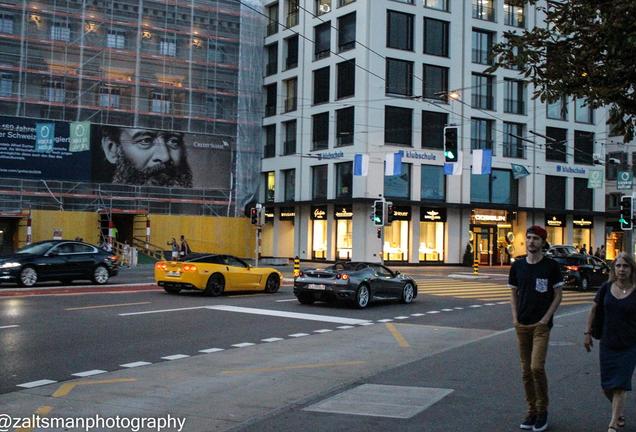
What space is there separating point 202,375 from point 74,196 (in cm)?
3543

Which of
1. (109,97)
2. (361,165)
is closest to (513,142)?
(361,165)

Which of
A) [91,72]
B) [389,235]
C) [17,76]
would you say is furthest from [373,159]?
[17,76]

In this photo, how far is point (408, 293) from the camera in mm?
19797

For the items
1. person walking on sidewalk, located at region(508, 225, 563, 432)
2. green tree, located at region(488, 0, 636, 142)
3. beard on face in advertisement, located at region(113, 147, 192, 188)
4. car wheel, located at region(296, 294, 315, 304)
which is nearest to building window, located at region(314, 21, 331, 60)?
beard on face in advertisement, located at region(113, 147, 192, 188)

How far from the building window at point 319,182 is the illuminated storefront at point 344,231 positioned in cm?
191

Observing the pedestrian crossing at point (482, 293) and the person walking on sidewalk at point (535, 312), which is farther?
the pedestrian crossing at point (482, 293)

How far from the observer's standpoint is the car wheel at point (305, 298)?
18577 millimetres

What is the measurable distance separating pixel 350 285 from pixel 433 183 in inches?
1242

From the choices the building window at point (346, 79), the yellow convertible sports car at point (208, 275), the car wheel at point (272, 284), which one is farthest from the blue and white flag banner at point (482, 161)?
the yellow convertible sports car at point (208, 275)

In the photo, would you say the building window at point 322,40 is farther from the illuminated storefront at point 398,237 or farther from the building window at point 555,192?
the building window at point 555,192

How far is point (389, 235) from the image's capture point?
47719mm

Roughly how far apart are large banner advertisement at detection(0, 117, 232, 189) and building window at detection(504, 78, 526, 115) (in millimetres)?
20447

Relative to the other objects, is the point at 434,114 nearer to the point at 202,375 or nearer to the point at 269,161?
the point at 269,161

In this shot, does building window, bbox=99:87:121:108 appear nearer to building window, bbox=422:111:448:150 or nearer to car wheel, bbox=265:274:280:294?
building window, bbox=422:111:448:150
